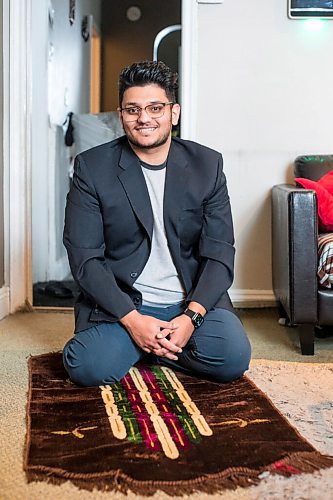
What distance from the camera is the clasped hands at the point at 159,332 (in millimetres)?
1981

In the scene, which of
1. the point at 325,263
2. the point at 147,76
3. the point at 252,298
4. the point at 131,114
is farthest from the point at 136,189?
the point at 252,298

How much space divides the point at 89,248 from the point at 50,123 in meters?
2.62

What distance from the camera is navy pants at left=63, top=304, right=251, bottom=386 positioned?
6.63ft

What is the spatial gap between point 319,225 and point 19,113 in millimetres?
1517

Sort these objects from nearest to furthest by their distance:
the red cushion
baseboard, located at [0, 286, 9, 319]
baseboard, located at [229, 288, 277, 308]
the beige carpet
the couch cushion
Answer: the beige carpet, the red cushion, the couch cushion, baseboard, located at [0, 286, 9, 319], baseboard, located at [229, 288, 277, 308]

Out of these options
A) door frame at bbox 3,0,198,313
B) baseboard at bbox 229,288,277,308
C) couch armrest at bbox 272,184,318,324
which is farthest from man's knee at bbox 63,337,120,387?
baseboard at bbox 229,288,277,308

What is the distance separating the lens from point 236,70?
3420mm

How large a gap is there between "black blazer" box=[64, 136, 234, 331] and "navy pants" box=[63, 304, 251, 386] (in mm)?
57

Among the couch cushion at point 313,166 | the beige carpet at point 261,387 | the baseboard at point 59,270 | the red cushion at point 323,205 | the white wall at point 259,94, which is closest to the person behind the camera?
the beige carpet at point 261,387

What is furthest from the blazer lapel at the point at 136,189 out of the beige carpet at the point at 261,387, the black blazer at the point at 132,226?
the beige carpet at the point at 261,387

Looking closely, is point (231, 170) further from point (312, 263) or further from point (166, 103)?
point (166, 103)

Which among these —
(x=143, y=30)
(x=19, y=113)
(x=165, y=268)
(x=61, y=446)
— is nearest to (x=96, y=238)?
(x=165, y=268)

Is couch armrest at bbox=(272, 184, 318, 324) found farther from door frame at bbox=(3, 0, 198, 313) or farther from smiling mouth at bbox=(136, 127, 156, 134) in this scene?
door frame at bbox=(3, 0, 198, 313)

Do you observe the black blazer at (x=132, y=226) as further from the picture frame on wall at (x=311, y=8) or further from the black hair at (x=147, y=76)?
the picture frame on wall at (x=311, y=8)
